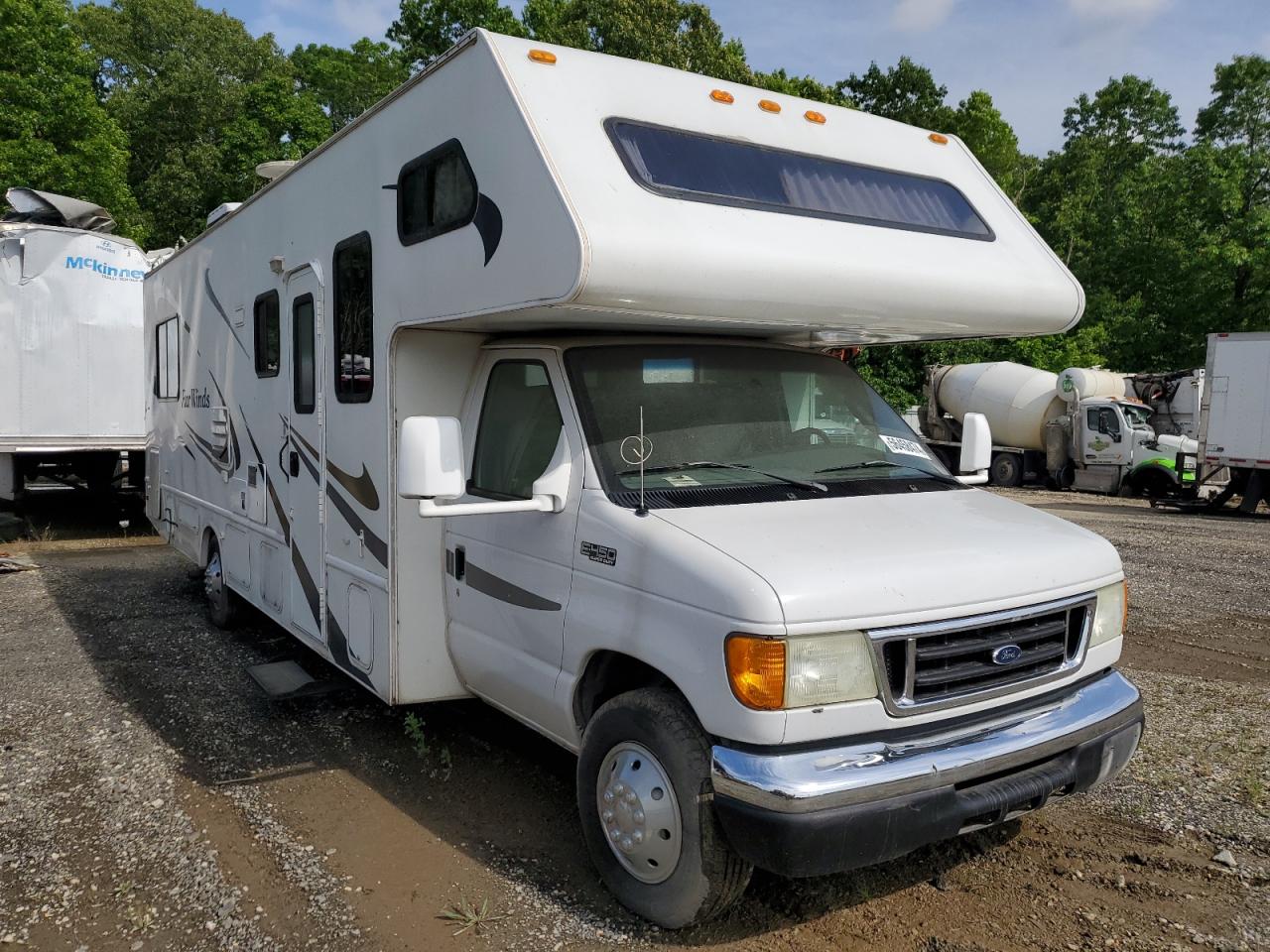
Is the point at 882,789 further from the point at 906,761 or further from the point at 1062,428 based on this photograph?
the point at 1062,428

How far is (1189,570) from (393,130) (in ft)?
31.8

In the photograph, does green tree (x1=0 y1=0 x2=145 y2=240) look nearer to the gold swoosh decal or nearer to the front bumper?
the gold swoosh decal

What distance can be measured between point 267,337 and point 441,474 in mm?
3136

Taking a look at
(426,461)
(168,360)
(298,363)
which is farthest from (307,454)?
(168,360)

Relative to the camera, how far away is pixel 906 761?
3.05 metres

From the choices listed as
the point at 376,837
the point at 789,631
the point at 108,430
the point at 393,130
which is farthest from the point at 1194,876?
the point at 108,430

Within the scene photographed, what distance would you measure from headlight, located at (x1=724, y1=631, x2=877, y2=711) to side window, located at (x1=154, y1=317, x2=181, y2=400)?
7.02 metres

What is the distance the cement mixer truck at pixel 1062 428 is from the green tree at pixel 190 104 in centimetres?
2010

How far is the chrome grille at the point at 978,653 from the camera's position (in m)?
3.07

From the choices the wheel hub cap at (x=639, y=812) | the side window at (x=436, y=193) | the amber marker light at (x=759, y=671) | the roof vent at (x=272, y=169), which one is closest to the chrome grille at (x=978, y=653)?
the amber marker light at (x=759, y=671)

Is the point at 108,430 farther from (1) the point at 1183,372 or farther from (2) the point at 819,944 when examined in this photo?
(1) the point at 1183,372

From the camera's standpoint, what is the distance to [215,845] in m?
4.07

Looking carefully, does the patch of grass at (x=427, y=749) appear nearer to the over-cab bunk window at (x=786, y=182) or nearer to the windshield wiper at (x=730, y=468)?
the windshield wiper at (x=730, y=468)

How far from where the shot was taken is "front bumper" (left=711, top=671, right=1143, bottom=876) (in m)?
2.90
